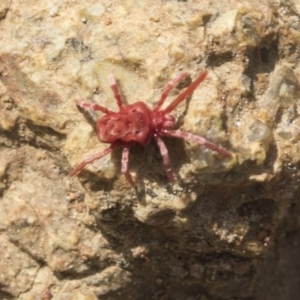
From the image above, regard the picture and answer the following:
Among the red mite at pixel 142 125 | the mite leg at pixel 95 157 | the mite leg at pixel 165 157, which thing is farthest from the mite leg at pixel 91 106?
the mite leg at pixel 165 157

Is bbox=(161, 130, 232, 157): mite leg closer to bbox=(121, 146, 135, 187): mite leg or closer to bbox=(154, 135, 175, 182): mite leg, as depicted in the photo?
bbox=(154, 135, 175, 182): mite leg

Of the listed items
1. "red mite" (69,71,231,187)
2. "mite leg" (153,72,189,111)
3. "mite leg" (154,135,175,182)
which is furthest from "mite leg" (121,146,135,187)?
"mite leg" (153,72,189,111)

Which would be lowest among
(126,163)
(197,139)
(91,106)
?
(126,163)

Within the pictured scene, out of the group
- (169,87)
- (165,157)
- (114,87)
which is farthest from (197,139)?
(114,87)

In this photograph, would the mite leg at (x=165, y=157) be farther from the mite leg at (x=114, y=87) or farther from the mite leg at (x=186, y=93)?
the mite leg at (x=114, y=87)

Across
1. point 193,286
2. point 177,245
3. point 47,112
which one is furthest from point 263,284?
point 47,112

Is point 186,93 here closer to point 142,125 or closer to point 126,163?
point 142,125

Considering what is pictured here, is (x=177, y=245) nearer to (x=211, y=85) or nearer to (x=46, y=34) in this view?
(x=211, y=85)

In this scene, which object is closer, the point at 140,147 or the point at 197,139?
the point at 197,139
